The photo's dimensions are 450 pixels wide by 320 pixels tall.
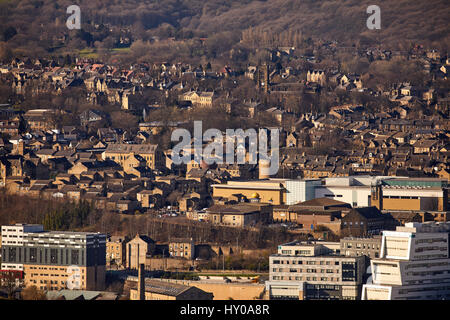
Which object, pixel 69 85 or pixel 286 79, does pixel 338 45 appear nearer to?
pixel 286 79

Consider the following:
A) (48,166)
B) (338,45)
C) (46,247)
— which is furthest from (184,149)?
(338,45)

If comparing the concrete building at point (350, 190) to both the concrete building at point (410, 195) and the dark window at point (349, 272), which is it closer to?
the concrete building at point (410, 195)

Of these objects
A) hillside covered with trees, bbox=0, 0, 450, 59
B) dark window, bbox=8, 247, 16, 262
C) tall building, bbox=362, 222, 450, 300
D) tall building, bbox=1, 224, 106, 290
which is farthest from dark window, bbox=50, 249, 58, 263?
hillside covered with trees, bbox=0, 0, 450, 59

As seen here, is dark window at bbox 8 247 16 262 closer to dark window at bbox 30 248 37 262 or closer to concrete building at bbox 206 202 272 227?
dark window at bbox 30 248 37 262

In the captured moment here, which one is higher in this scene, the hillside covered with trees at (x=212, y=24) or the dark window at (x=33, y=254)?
the hillside covered with trees at (x=212, y=24)

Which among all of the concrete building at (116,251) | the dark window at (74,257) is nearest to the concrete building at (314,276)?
the dark window at (74,257)
